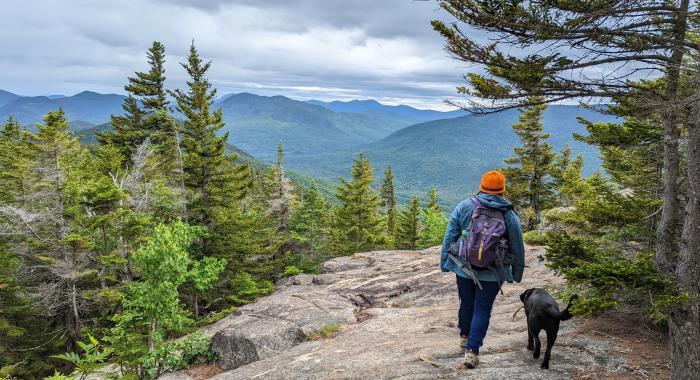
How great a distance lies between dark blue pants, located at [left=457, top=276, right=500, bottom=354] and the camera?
542 centimetres

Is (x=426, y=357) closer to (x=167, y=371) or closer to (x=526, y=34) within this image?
(x=526, y=34)

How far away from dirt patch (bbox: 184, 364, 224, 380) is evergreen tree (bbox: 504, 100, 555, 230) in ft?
82.0

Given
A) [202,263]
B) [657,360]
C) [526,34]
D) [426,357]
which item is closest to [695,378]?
[657,360]

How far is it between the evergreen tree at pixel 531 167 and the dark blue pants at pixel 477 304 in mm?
25249

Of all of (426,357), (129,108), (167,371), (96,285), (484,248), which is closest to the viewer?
(484,248)

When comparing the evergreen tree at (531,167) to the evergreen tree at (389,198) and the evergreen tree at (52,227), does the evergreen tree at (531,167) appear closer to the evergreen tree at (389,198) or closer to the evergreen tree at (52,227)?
the evergreen tree at (389,198)

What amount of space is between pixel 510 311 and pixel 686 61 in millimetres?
6384

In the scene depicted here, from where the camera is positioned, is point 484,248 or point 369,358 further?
point 369,358

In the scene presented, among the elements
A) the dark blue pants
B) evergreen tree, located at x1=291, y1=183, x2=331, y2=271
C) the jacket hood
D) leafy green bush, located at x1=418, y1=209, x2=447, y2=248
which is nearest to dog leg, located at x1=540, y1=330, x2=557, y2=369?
the dark blue pants

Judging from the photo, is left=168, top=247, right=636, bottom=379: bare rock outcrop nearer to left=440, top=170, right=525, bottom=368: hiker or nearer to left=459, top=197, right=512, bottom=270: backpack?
left=440, top=170, right=525, bottom=368: hiker

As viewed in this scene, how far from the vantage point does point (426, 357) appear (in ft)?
21.7

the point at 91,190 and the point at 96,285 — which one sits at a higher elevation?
the point at 91,190

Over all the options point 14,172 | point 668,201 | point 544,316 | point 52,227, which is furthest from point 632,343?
point 14,172

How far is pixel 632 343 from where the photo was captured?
21.4 ft
